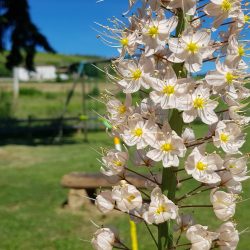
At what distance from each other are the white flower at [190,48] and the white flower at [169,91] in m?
0.05

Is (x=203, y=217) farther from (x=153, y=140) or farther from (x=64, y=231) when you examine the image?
(x=153, y=140)

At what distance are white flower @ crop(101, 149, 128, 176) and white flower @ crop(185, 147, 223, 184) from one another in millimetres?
270

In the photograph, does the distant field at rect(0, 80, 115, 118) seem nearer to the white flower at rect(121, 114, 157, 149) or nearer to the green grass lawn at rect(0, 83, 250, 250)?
the green grass lawn at rect(0, 83, 250, 250)

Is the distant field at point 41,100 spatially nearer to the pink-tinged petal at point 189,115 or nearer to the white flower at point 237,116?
the white flower at point 237,116

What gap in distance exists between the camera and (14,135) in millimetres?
25172

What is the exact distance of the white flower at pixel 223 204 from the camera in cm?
220

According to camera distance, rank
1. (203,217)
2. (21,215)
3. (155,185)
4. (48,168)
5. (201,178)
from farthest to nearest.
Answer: (48,168), (21,215), (203,217), (155,185), (201,178)

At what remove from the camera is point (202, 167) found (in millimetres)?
2162

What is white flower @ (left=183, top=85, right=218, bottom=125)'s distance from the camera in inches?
83.7

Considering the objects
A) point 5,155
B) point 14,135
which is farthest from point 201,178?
point 14,135

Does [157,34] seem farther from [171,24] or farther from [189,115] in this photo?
[189,115]

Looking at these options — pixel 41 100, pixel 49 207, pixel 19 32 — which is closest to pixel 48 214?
pixel 49 207

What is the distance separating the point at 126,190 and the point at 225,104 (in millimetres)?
514

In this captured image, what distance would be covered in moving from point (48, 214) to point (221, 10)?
8.58 metres
